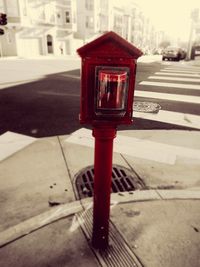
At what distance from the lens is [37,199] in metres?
2.70

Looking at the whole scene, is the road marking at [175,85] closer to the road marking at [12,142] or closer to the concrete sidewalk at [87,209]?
the concrete sidewalk at [87,209]

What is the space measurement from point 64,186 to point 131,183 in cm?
76

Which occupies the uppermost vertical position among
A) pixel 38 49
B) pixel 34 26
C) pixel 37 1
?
pixel 37 1

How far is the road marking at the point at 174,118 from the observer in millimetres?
5336

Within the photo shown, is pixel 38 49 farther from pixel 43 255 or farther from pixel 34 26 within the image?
pixel 43 255

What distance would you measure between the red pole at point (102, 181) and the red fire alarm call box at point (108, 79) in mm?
100

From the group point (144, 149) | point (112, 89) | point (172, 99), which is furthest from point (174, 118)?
point (112, 89)

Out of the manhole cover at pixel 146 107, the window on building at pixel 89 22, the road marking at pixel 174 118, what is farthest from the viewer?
the window on building at pixel 89 22

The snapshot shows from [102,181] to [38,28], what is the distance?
38675mm

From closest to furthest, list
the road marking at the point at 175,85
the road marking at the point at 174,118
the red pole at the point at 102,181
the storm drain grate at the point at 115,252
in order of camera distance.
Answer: the red pole at the point at 102,181, the storm drain grate at the point at 115,252, the road marking at the point at 174,118, the road marking at the point at 175,85

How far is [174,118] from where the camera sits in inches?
222

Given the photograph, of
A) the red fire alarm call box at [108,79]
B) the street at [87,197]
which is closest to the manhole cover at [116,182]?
the street at [87,197]

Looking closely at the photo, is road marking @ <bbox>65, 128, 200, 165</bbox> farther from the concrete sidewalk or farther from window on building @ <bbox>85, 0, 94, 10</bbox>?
window on building @ <bbox>85, 0, 94, 10</bbox>

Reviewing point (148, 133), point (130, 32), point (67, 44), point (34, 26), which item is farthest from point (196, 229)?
point (130, 32)
